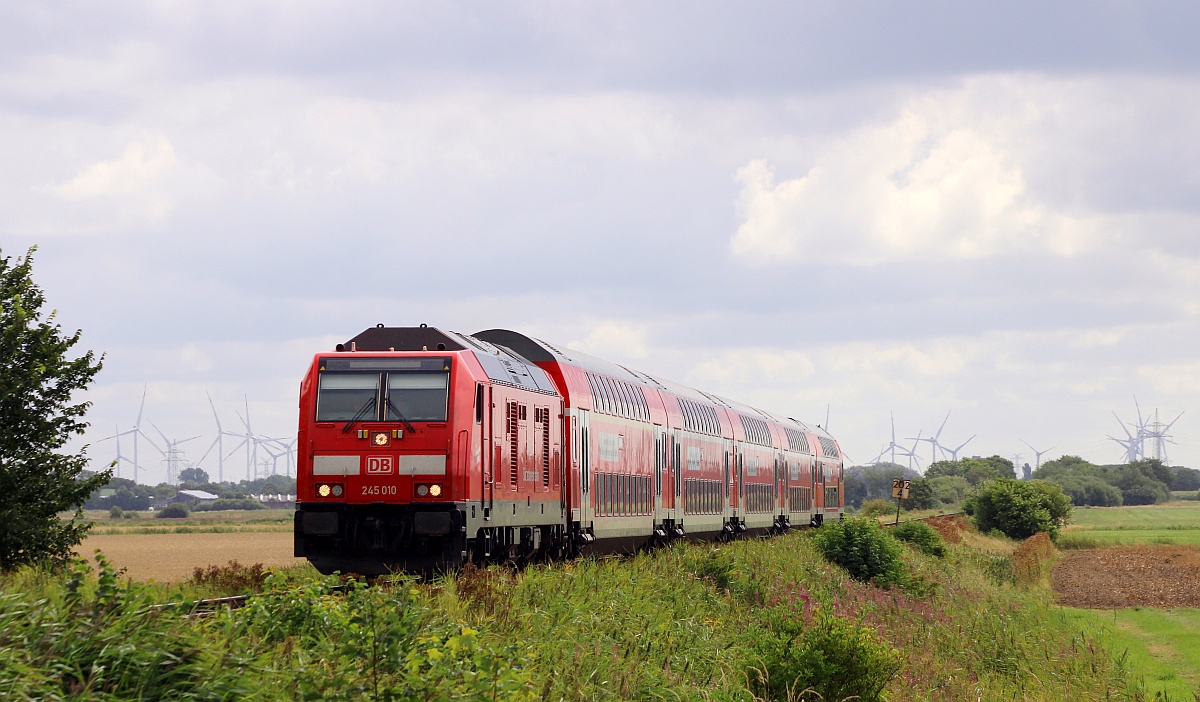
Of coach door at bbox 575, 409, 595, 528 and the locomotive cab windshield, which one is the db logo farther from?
coach door at bbox 575, 409, 595, 528

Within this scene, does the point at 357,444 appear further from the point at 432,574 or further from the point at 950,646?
the point at 950,646

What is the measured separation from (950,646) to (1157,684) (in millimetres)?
8109

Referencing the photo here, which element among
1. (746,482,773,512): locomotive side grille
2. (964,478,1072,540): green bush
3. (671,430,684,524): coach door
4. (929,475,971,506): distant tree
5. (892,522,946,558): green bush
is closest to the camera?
(671,430,684,524): coach door

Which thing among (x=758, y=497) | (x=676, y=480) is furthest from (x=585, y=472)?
(x=758, y=497)

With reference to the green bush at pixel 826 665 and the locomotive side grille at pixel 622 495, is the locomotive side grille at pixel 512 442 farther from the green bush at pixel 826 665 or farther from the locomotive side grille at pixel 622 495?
A: the green bush at pixel 826 665

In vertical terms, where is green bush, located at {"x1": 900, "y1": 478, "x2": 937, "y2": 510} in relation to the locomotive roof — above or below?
below

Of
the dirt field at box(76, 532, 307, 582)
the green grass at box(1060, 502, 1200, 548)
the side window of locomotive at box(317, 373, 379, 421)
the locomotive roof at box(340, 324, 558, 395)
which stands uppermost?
the locomotive roof at box(340, 324, 558, 395)

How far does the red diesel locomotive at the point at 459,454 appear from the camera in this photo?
21.2 m

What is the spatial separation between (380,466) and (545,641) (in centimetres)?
710

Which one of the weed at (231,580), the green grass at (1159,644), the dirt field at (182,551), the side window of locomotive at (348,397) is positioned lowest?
the green grass at (1159,644)

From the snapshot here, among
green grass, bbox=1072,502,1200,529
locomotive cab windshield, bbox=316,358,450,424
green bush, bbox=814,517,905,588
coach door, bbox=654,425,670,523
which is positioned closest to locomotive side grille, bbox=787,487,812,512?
green bush, bbox=814,517,905,588

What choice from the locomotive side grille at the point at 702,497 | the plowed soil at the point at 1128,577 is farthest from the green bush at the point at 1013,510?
the locomotive side grille at the point at 702,497

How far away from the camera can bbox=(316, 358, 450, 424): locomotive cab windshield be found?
2153 centimetres

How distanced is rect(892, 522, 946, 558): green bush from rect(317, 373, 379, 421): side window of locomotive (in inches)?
1645
